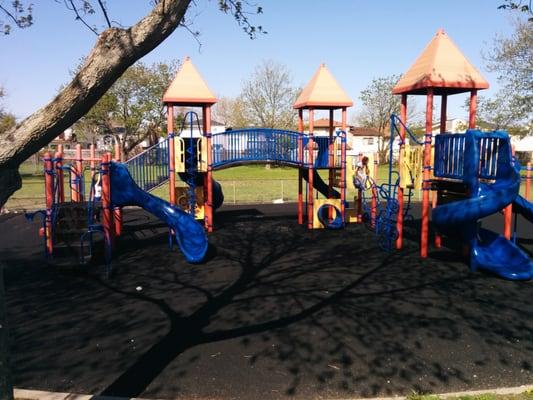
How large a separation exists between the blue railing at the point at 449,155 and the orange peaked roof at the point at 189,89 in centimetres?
710

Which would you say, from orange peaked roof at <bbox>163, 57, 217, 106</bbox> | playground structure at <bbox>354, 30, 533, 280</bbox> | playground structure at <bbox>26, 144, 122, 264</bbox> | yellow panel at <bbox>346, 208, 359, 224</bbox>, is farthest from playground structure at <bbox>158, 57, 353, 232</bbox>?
playground structure at <bbox>26, 144, 122, 264</bbox>

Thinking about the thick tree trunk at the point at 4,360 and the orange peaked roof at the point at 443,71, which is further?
the orange peaked roof at the point at 443,71

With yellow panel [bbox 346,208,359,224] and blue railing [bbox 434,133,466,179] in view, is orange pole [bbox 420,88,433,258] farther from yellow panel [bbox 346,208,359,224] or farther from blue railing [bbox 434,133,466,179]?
yellow panel [bbox 346,208,359,224]

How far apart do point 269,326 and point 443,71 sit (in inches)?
304

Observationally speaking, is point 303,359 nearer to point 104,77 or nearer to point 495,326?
point 495,326

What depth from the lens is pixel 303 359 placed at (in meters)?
5.38

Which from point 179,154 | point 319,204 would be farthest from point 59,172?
point 319,204

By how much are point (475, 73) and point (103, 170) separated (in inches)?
360

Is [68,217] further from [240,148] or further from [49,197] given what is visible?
[240,148]

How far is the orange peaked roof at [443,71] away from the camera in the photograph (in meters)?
10.6

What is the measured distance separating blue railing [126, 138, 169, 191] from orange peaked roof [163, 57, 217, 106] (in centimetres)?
148

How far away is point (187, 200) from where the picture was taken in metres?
15.8

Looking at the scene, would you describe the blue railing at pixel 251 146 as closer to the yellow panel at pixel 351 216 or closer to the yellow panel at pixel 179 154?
the yellow panel at pixel 179 154

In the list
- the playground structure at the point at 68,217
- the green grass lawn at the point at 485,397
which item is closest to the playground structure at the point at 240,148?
the playground structure at the point at 68,217
